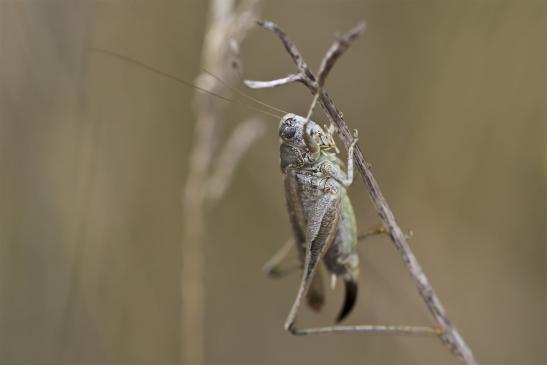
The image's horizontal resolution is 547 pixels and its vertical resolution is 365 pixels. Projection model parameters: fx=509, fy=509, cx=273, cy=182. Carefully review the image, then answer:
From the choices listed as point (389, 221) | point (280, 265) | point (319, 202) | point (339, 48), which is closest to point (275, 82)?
point (339, 48)

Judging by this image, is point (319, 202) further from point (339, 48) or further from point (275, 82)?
point (339, 48)

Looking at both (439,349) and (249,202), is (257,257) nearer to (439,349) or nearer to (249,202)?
(249,202)

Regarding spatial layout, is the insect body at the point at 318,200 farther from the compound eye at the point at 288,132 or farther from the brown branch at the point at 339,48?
the brown branch at the point at 339,48

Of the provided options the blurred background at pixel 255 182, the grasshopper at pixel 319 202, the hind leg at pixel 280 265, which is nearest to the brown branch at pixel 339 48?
the grasshopper at pixel 319 202

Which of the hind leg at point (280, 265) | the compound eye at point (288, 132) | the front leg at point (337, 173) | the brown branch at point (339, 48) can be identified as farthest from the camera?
the hind leg at point (280, 265)

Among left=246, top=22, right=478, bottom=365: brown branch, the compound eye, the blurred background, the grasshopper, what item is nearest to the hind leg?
the grasshopper

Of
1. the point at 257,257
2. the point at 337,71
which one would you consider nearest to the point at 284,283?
the point at 257,257
